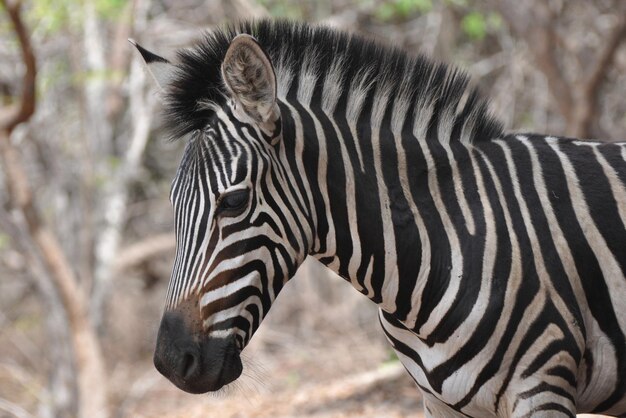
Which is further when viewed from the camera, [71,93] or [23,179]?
[71,93]

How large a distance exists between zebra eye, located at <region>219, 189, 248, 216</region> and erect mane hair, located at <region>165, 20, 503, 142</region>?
43 cm

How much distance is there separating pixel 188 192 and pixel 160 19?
31.4ft

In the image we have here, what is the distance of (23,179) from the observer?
866cm

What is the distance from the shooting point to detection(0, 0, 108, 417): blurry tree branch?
774 centimetres

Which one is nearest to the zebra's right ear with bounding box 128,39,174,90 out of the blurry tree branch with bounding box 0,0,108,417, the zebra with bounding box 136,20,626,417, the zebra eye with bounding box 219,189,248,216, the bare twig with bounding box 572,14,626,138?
the zebra with bounding box 136,20,626,417

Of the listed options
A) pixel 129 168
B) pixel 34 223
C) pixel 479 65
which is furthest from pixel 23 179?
pixel 479 65

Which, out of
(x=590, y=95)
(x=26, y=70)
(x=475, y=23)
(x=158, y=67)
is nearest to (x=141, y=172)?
(x=475, y=23)

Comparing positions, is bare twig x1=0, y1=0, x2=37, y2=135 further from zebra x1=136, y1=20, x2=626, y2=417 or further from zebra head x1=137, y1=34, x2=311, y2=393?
zebra head x1=137, y1=34, x2=311, y2=393

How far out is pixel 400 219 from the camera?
3.36 meters

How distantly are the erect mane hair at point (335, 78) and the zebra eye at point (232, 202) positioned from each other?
43 centimetres

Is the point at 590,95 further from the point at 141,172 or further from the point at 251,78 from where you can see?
the point at 141,172

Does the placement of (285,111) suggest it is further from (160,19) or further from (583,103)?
(160,19)

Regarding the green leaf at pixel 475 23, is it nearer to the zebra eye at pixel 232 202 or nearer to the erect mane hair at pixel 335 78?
the erect mane hair at pixel 335 78

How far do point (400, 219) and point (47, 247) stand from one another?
6.52 m
